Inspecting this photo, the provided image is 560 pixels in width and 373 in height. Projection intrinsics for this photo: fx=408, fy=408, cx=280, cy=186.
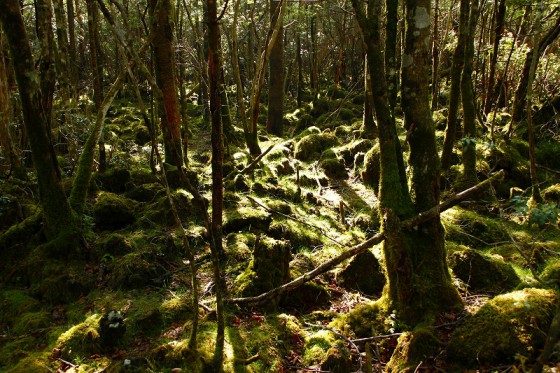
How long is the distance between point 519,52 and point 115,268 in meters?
11.4

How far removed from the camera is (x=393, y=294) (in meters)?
4.61

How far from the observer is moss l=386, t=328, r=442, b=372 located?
386 cm

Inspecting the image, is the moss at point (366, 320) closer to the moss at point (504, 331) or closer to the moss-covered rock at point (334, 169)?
the moss at point (504, 331)

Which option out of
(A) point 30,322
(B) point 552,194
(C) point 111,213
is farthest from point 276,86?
(A) point 30,322

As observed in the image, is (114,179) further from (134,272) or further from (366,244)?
(366,244)

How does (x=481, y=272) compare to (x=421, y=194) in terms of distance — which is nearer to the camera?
(x=421, y=194)

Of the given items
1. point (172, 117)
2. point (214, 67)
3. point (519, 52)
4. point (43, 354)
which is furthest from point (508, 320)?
point (519, 52)

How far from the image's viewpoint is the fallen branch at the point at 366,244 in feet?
14.4

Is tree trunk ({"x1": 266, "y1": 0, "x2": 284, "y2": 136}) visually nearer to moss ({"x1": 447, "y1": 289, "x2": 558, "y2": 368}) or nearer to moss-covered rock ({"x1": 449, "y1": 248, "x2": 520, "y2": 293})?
moss-covered rock ({"x1": 449, "y1": 248, "x2": 520, "y2": 293})

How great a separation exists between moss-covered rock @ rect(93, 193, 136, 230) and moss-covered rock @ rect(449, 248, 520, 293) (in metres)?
5.39

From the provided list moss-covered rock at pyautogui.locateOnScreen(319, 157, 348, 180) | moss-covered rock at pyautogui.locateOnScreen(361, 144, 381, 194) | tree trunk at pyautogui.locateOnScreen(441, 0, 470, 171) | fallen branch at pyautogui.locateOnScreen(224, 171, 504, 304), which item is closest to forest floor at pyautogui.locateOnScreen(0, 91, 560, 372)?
fallen branch at pyautogui.locateOnScreen(224, 171, 504, 304)

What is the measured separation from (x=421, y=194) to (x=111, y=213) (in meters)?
5.25

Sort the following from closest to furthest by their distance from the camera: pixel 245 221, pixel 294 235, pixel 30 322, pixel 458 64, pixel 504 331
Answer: pixel 504 331, pixel 30 322, pixel 294 235, pixel 245 221, pixel 458 64

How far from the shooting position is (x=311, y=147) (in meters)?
11.8
